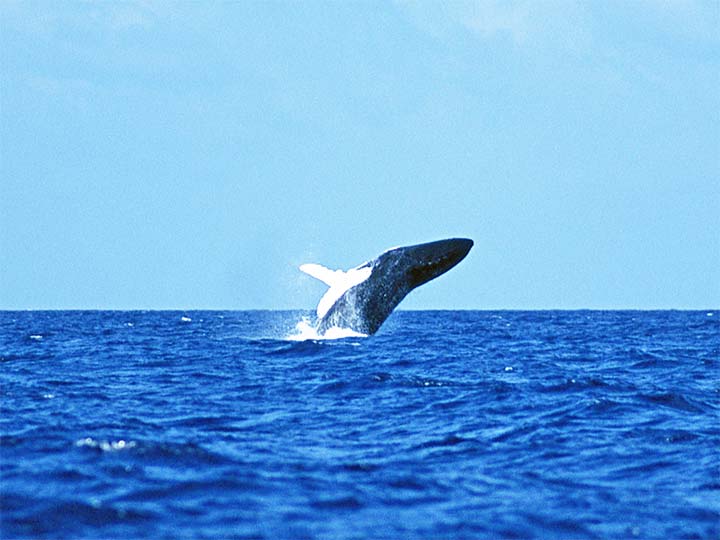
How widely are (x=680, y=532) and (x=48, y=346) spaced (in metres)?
23.2

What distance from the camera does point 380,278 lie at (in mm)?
20281

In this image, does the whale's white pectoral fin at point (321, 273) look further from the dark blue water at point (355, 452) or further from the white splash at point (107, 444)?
the white splash at point (107, 444)

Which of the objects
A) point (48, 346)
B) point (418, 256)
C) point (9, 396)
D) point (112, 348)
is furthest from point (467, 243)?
point (48, 346)

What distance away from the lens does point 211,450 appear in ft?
33.7

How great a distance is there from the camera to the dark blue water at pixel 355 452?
25.4ft

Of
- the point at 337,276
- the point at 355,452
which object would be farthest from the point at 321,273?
the point at 355,452

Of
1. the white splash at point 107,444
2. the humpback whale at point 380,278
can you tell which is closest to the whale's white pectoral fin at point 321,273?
the humpback whale at point 380,278

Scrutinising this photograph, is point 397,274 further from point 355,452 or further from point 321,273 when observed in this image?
point 355,452

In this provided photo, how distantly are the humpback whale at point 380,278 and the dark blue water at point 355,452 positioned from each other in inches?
63.2

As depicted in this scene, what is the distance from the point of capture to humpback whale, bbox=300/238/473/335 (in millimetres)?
19547

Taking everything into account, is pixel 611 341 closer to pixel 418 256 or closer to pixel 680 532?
pixel 418 256

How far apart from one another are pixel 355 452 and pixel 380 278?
10.0 metres

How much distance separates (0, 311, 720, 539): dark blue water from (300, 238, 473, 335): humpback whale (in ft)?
5.27

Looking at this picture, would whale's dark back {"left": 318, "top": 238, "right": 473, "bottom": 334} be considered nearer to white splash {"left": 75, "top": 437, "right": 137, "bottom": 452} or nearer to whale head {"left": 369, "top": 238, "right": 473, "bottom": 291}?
whale head {"left": 369, "top": 238, "right": 473, "bottom": 291}
